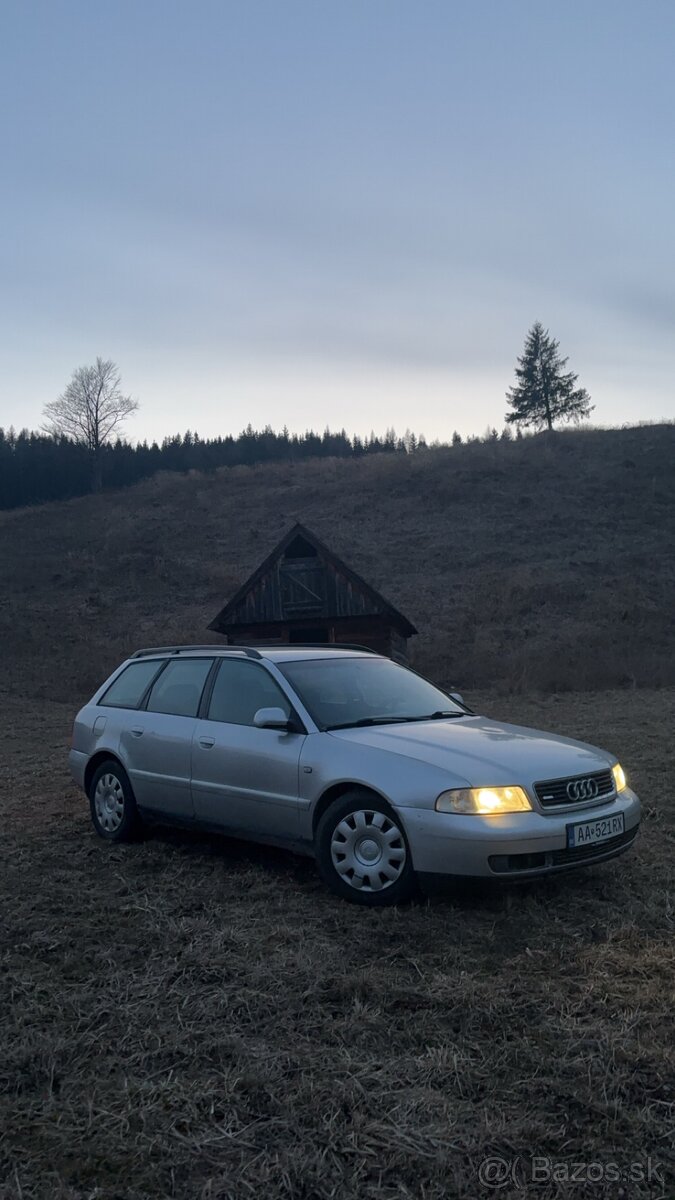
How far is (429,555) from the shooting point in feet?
120

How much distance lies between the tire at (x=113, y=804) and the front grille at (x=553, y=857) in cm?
320

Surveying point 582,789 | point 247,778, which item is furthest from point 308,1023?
point 247,778

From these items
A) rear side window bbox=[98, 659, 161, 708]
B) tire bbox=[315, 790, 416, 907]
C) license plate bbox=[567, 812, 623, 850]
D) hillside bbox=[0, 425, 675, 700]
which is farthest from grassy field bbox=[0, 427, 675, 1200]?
hillside bbox=[0, 425, 675, 700]

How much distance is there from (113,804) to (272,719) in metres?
2.07

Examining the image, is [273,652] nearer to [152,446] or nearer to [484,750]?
[484,750]

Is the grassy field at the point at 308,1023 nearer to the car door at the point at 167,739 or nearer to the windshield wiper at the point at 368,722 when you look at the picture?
the car door at the point at 167,739

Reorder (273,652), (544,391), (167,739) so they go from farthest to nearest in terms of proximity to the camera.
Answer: (544,391), (273,652), (167,739)

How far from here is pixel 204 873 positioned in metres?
6.20

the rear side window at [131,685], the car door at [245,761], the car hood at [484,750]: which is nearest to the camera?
the car hood at [484,750]

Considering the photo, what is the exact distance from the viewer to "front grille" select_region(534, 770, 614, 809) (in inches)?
206

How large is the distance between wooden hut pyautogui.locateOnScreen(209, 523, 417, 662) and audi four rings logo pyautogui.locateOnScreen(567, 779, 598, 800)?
47.4 feet

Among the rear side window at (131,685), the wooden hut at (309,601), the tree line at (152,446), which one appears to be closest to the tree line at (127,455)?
the tree line at (152,446)

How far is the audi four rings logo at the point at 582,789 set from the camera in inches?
211

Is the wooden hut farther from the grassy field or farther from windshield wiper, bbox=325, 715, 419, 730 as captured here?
windshield wiper, bbox=325, 715, 419, 730
